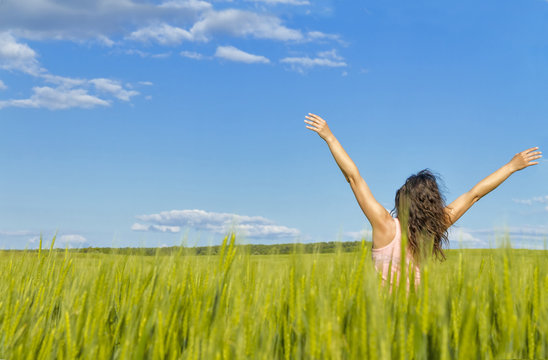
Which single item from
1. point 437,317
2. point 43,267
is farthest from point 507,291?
point 43,267

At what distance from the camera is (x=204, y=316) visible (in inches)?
57.9

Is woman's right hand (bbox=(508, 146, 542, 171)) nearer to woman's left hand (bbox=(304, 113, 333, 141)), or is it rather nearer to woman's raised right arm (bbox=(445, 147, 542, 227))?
woman's raised right arm (bbox=(445, 147, 542, 227))

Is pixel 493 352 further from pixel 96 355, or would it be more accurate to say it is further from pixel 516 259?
pixel 96 355

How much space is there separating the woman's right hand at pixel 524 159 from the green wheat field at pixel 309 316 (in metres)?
3.42

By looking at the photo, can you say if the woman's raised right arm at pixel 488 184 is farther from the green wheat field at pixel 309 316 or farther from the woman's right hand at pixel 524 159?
the green wheat field at pixel 309 316

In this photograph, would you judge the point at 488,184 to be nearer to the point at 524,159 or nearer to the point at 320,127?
the point at 524,159

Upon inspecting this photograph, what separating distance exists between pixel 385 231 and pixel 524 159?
2114 millimetres

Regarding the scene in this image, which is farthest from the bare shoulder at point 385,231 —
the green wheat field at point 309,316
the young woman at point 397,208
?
the green wheat field at point 309,316

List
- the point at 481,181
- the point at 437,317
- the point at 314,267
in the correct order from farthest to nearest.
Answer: the point at 481,181
the point at 314,267
the point at 437,317

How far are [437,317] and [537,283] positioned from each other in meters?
0.44

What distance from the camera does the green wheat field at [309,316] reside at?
1.27 m

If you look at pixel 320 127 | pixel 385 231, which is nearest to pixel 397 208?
pixel 385 231

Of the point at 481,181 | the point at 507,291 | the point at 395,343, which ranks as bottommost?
the point at 395,343

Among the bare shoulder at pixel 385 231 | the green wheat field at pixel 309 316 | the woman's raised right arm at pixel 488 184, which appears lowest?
the green wheat field at pixel 309 316
